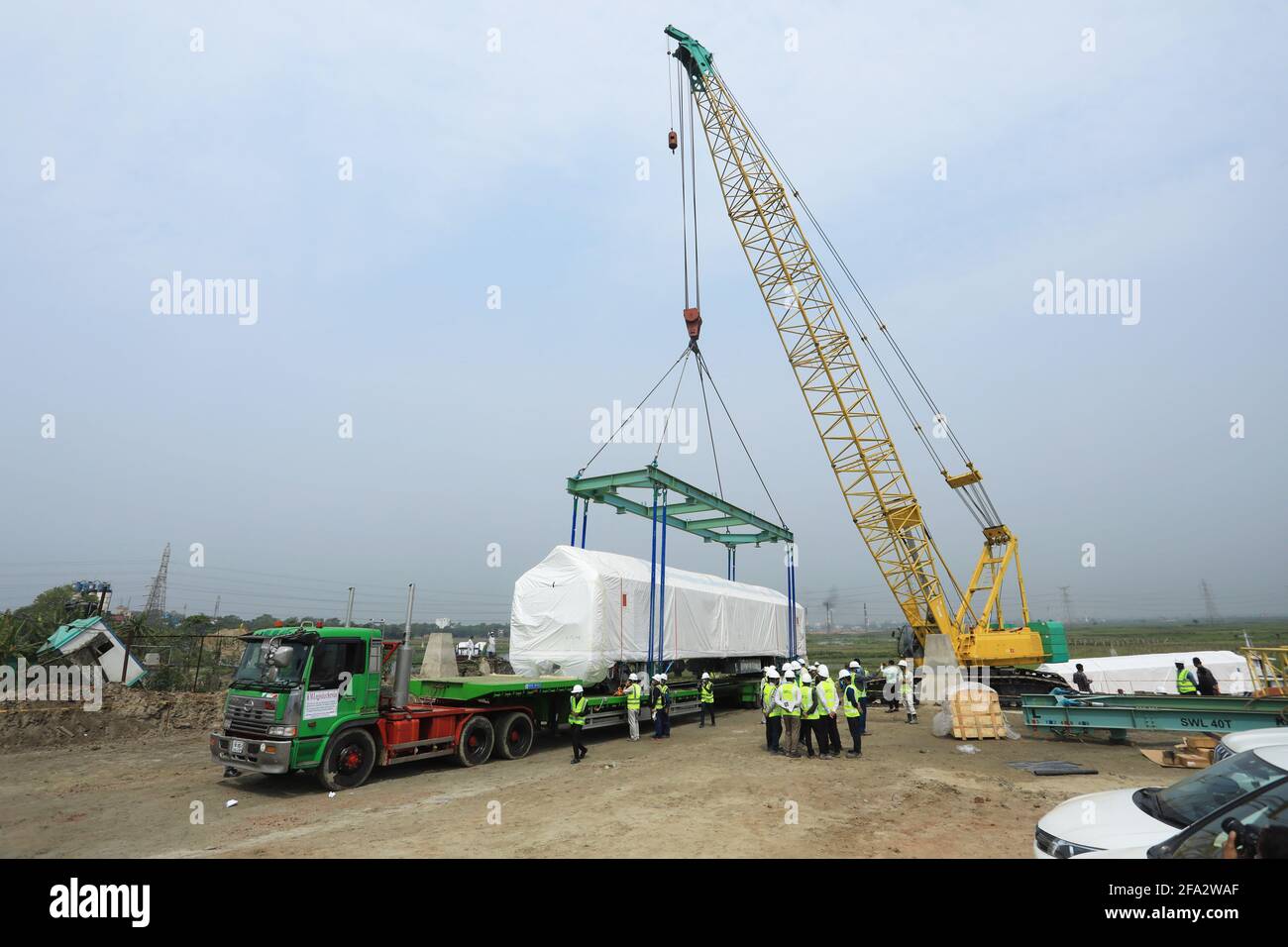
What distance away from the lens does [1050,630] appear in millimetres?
26422

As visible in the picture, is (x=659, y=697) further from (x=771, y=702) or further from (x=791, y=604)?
(x=791, y=604)

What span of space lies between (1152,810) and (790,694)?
839 cm

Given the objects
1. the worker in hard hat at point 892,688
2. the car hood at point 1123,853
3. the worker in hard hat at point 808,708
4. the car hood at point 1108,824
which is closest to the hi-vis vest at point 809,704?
the worker in hard hat at point 808,708

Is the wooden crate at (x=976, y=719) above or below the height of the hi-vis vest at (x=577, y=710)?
below

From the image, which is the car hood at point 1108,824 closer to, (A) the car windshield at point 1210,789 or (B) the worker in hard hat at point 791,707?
(A) the car windshield at point 1210,789

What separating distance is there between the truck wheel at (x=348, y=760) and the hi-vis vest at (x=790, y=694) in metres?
7.92

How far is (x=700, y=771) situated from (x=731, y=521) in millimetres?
12419

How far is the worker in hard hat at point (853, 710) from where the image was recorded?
13805mm

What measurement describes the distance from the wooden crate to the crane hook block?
13.6m

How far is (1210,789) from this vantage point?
227 inches

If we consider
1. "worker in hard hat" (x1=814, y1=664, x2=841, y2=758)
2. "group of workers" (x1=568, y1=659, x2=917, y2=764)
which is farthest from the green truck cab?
"worker in hard hat" (x1=814, y1=664, x2=841, y2=758)

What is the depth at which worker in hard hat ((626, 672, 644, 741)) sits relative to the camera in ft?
52.9
